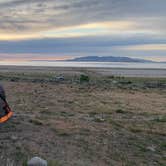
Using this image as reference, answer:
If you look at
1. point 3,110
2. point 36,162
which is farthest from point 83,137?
point 36,162

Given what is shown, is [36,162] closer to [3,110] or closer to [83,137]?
[83,137]

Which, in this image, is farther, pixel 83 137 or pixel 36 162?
pixel 83 137

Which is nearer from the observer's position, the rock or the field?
the rock

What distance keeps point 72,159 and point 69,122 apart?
361 centimetres

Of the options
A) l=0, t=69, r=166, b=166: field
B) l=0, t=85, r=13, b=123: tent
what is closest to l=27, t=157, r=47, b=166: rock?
l=0, t=69, r=166, b=166: field

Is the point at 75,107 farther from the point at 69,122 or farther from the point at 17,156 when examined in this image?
the point at 17,156

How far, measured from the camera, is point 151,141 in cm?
909

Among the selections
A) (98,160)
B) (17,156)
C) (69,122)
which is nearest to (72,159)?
(98,160)

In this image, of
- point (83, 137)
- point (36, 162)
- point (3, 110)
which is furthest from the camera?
point (3, 110)

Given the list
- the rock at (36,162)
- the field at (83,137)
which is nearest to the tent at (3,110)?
the field at (83,137)

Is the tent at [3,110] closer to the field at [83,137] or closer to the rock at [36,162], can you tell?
the field at [83,137]

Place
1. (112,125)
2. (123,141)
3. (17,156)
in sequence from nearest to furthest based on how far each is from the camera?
(17,156), (123,141), (112,125)

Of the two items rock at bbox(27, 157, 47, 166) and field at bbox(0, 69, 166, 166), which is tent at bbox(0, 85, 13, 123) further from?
rock at bbox(27, 157, 47, 166)

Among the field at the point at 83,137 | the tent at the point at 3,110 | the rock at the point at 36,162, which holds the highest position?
the tent at the point at 3,110
